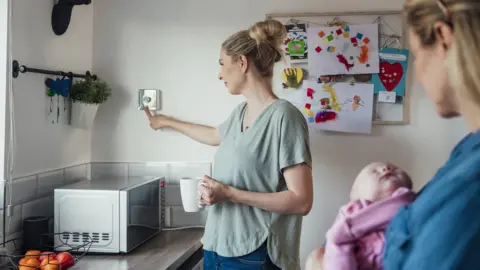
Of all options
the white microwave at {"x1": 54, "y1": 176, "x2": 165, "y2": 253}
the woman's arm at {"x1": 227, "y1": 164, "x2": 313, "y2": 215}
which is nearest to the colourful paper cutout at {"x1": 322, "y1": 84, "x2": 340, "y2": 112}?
the woman's arm at {"x1": 227, "y1": 164, "x2": 313, "y2": 215}

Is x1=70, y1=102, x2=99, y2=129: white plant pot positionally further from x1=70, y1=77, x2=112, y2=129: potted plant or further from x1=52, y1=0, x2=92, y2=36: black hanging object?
x1=52, y1=0, x2=92, y2=36: black hanging object

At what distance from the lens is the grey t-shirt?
1.71 meters

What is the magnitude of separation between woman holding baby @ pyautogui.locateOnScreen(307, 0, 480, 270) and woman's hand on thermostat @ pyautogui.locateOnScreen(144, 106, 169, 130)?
1.61 m

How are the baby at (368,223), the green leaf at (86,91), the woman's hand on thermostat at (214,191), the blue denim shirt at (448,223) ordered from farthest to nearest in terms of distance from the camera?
the green leaf at (86,91) < the woman's hand on thermostat at (214,191) < the baby at (368,223) < the blue denim shirt at (448,223)

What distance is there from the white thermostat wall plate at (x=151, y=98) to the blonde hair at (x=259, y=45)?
0.67m

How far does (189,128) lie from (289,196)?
2.45ft

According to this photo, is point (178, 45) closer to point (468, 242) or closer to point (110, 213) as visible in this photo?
point (110, 213)

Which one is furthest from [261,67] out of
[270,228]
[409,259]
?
[409,259]

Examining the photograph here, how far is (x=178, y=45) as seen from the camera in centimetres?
241

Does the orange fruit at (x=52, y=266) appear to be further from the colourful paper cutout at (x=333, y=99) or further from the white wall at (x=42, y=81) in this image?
the colourful paper cutout at (x=333, y=99)

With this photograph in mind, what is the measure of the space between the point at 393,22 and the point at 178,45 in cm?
92

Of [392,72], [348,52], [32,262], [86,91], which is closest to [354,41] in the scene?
[348,52]

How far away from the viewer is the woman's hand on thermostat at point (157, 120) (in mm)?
2371

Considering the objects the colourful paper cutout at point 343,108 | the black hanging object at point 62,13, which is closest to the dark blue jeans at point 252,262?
the colourful paper cutout at point 343,108
